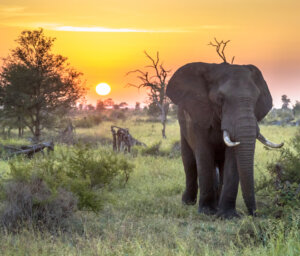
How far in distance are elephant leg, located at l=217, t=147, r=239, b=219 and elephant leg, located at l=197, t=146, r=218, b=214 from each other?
1.31 ft

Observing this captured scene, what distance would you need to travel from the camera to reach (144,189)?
10641 millimetres

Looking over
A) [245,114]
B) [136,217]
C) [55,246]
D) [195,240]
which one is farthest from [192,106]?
[55,246]

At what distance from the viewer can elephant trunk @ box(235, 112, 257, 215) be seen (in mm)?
7223

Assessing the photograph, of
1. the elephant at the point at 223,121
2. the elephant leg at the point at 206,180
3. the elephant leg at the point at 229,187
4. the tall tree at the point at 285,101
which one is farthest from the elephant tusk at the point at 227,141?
the tall tree at the point at 285,101

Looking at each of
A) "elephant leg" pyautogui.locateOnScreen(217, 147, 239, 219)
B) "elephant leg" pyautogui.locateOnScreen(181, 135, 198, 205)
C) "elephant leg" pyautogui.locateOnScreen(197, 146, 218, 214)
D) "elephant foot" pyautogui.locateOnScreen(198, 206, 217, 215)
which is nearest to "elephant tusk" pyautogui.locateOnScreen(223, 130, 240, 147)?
"elephant leg" pyautogui.locateOnScreen(217, 147, 239, 219)

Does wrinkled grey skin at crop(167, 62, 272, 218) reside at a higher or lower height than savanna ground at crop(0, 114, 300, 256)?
higher

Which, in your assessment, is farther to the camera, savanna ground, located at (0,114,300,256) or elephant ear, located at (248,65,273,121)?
elephant ear, located at (248,65,273,121)

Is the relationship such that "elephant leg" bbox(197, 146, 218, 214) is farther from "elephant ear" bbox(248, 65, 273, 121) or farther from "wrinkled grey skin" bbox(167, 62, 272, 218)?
"elephant ear" bbox(248, 65, 273, 121)

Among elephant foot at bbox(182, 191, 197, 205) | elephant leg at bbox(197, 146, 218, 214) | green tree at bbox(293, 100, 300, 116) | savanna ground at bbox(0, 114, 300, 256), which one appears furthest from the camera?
green tree at bbox(293, 100, 300, 116)

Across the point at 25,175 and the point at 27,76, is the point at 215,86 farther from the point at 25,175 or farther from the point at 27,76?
the point at 27,76

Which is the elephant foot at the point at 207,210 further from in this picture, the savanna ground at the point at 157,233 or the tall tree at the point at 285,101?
the tall tree at the point at 285,101

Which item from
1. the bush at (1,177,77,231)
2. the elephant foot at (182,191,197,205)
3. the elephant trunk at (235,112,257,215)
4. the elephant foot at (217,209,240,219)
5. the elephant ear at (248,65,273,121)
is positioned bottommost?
the elephant foot at (182,191,197,205)

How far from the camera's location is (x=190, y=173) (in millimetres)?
9523

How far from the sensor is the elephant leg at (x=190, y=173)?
9.43m
